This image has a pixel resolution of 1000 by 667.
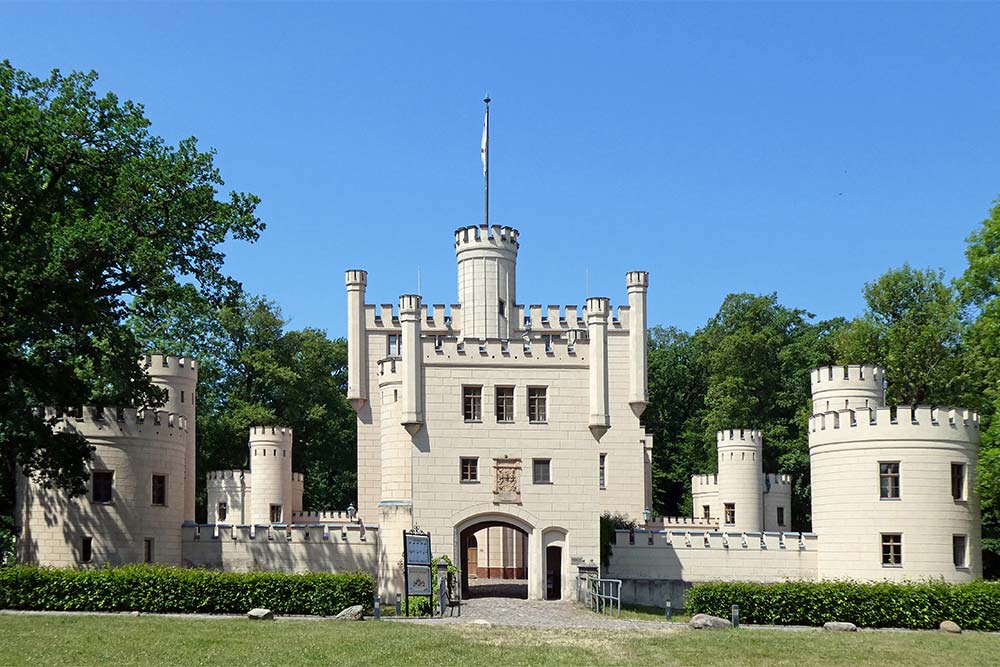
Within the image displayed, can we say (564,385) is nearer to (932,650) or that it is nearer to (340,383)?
(932,650)

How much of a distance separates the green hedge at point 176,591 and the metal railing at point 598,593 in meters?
6.21

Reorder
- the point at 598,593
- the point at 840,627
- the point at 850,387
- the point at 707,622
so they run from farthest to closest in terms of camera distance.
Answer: the point at 850,387
the point at 598,593
the point at 840,627
the point at 707,622

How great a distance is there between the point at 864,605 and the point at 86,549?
2055cm

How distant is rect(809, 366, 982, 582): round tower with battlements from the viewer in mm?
38500

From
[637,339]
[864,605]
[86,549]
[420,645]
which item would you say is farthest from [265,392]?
[420,645]

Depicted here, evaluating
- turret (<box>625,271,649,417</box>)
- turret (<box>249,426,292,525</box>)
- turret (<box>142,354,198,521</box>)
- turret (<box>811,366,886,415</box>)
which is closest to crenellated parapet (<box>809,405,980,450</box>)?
turret (<box>811,366,886,415</box>)

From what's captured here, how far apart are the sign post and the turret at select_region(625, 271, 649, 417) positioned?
18568 mm

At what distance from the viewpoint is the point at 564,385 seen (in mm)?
39500

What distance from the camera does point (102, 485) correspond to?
125 feet

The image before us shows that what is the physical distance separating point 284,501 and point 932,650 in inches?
1240

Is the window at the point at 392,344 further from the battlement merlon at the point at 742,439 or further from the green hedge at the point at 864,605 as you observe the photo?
the green hedge at the point at 864,605

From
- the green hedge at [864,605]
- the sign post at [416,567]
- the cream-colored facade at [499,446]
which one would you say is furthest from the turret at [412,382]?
the green hedge at [864,605]

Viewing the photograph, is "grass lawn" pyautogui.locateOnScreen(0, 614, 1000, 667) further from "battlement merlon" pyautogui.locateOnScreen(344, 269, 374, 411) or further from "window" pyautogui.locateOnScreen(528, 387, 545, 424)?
"battlement merlon" pyautogui.locateOnScreen(344, 269, 374, 411)

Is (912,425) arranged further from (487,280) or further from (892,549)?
(487,280)
